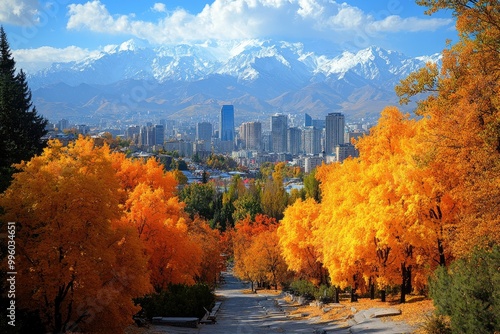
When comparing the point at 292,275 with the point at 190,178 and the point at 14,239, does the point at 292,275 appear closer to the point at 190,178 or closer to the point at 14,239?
the point at 14,239

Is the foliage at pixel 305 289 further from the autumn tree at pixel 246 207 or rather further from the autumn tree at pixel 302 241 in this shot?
the autumn tree at pixel 246 207

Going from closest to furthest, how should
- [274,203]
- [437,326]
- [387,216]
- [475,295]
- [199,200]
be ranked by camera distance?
1. [475,295]
2. [437,326]
3. [387,216]
4. [274,203]
5. [199,200]

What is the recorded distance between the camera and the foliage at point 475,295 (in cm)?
1583

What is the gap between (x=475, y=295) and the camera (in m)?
16.4

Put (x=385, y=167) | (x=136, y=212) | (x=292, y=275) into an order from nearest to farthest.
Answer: (x=385, y=167)
(x=136, y=212)
(x=292, y=275)

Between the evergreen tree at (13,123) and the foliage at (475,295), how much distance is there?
1992 cm

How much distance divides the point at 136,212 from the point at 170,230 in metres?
2.61

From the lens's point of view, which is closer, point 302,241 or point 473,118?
point 473,118

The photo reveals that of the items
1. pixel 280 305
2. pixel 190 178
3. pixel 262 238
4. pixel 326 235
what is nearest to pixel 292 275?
pixel 262 238

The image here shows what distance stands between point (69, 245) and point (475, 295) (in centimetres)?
1414

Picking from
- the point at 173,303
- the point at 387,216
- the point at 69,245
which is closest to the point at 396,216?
the point at 387,216

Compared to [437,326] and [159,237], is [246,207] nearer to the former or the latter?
[159,237]

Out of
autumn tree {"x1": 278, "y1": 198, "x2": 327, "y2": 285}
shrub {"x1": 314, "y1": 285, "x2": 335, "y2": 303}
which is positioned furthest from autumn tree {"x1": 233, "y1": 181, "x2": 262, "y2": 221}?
shrub {"x1": 314, "y1": 285, "x2": 335, "y2": 303}

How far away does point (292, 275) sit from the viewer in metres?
58.1
